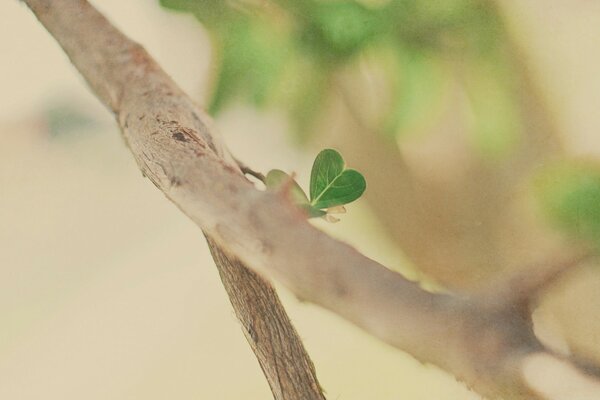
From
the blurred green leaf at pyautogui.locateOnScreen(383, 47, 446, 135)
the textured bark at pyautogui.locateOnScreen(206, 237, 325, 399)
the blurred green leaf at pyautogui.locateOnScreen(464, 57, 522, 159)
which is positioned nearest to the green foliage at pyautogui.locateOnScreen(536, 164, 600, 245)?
the blurred green leaf at pyautogui.locateOnScreen(464, 57, 522, 159)

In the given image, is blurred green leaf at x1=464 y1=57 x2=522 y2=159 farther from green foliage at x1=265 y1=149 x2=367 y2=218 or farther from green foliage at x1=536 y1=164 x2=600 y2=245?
green foliage at x1=265 y1=149 x2=367 y2=218

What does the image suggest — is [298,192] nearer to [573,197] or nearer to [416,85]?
[573,197]

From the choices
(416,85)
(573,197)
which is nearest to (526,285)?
(573,197)

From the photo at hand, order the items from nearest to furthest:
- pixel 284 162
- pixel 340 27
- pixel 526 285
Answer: pixel 526 285 < pixel 340 27 < pixel 284 162

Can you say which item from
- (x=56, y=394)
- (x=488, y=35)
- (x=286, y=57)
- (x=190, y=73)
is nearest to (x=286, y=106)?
(x=286, y=57)

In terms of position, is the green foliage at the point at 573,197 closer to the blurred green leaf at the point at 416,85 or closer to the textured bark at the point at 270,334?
the blurred green leaf at the point at 416,85

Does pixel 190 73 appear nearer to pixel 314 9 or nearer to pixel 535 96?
pixel 314 9
